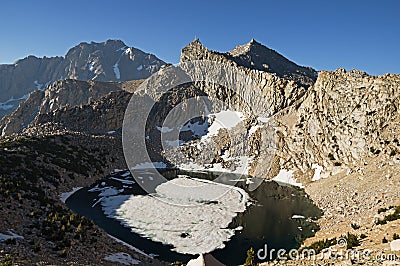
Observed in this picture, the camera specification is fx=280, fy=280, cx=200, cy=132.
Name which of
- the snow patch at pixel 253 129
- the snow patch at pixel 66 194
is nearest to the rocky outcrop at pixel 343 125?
the snow patch at pixel 253 129

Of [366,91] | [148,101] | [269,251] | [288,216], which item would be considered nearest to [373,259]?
[269,251]

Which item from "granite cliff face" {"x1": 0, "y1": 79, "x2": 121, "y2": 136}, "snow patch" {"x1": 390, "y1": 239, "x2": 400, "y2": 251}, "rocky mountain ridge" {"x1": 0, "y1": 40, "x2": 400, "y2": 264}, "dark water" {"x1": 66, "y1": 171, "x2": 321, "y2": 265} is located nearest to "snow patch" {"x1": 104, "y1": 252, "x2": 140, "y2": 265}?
"dark water" {"x1": 66, "y1": 171, "x2": 321, "y2": 265}

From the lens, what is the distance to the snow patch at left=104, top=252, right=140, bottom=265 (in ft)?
73.0

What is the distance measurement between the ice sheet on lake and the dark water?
1.07m

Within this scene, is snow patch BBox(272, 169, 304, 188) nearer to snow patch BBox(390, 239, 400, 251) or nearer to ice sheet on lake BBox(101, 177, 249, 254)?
ice sheet on lake BBox(101, 177, 249, 254)

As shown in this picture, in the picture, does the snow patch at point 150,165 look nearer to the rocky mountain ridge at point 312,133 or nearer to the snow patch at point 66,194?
the rocky mountain ridge at point 312,133

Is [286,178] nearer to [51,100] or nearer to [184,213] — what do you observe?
[184,213]

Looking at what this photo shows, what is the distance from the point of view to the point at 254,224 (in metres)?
36.1

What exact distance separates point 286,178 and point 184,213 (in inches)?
1454

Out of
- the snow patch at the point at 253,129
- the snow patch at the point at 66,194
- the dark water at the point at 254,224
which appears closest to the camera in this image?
the dark water at the point at 254,224

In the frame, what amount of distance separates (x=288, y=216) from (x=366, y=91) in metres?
37.1

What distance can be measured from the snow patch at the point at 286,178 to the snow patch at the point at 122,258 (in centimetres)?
4781

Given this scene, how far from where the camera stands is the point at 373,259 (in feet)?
45.9

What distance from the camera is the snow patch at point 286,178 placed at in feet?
213
